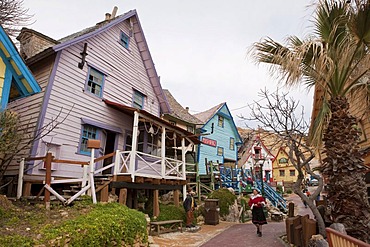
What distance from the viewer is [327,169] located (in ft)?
22.3

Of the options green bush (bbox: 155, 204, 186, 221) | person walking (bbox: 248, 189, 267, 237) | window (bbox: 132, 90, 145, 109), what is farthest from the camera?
window (bbox: 132, 90, 145, 109)

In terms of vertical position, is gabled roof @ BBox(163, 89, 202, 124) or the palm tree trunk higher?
gabled roof @ BBox(163, 89, 202, 124)

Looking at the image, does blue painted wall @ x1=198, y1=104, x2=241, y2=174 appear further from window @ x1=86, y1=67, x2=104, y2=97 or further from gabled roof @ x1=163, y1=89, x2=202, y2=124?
window @ x1=86, y1=67, x2=104, y2=97

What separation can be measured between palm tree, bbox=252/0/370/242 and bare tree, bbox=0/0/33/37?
1203 cm

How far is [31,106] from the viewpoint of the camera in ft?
34.6

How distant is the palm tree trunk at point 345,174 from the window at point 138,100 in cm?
1006

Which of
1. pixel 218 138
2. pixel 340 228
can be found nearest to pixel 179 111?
pixel 218 138

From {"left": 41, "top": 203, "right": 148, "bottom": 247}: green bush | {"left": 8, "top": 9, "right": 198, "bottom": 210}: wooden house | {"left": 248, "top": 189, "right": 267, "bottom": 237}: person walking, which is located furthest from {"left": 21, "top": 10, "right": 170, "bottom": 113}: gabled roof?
{"left": 41, "top": 203, "right": 148, "bottom": 247}: green bush

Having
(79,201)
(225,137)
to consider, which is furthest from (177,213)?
(225,137)

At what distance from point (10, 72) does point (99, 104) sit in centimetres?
545

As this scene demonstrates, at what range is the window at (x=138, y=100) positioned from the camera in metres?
14.6

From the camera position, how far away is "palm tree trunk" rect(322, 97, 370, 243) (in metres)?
6.09

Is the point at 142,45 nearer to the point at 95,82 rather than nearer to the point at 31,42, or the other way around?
the point at 95,82

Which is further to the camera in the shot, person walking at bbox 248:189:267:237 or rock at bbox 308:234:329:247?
person walking at bbox 248:189:267:237
